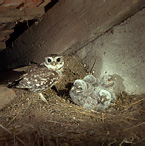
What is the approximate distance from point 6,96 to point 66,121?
1.30m

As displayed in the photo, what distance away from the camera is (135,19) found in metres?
3.67

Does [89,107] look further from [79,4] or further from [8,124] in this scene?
[79,4]

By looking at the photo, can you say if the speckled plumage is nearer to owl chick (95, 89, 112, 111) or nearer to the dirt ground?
owl chick (95, 89, 112, 111)

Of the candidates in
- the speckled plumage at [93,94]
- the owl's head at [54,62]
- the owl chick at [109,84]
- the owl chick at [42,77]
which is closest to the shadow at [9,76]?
the owl chick at [42,77]

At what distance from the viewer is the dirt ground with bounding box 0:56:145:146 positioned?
2.60 metres

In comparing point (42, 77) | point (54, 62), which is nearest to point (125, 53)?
point (54, 62)

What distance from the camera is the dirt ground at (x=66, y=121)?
8.54 feet

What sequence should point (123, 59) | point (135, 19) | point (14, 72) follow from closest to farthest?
1. point (135, 19)
2. point (123, 59)
3. point (14, 72)

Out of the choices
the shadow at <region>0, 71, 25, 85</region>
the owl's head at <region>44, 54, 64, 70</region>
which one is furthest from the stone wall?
the shadow at <region>0, 71, 25, 85</region>

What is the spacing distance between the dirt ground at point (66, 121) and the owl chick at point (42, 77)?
1.00 ft

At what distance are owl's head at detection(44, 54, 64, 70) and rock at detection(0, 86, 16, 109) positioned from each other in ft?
2.64

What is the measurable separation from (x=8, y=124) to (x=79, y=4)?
7.22 ft

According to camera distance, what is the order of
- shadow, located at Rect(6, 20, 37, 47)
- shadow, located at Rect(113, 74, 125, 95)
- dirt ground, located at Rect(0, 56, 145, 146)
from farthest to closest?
shadow, located at Rect(6, 20, 37, 47), shadow, located at Rect(113, 74, 125, 95), dirt ground, located at Rect(0, 56, 145, 146)

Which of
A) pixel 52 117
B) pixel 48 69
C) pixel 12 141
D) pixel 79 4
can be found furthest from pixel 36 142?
pixel 79 4
